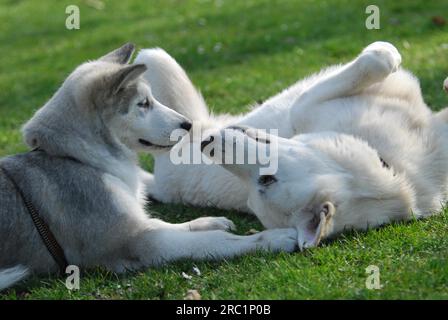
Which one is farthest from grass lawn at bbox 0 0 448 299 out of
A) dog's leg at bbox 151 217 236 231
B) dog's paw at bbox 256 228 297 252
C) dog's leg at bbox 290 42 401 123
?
dog's leg at bbox 290 42 401 123

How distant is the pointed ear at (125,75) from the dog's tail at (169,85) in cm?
140

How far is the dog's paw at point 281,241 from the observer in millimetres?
4449

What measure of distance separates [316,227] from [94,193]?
4.35 ft

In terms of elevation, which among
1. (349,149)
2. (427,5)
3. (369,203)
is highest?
(427,5)

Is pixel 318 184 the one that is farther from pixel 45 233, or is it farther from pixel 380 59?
pixel 45 233

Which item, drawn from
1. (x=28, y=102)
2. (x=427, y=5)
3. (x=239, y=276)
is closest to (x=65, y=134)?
(x=239, y=276)

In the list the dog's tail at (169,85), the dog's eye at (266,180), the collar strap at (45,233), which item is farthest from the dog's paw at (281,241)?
the dog's tail at (169,85)

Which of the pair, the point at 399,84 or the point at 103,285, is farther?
the point at 399,84

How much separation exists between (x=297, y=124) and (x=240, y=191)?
27.7 inches

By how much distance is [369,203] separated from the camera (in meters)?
4.60

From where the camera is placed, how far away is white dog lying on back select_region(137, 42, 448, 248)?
4.45m

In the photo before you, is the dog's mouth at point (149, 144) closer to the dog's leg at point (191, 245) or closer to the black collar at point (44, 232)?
the dog's leg at point (191, 245)

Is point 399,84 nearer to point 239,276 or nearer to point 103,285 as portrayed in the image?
point 239,276

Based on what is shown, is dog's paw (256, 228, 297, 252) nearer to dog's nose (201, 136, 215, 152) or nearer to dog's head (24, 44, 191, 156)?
dog's nose (201, 136, 215, 152)
